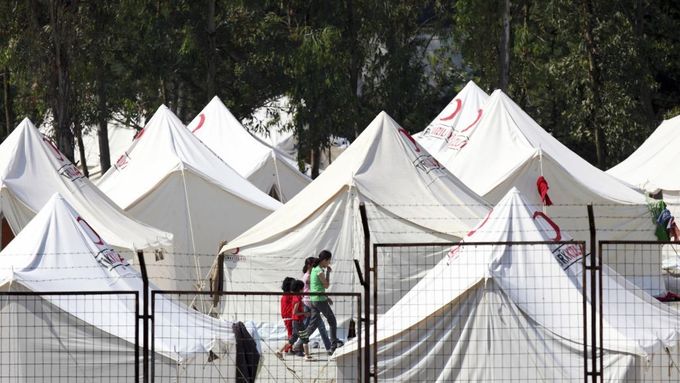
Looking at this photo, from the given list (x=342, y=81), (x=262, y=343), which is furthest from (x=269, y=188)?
(x=262, y=343)

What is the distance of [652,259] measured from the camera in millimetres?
22141

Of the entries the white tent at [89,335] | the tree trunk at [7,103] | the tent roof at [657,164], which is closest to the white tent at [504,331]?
the white tent at [89,335]

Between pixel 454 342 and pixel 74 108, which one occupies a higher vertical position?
pixel 74 108

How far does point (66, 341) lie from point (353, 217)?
282 inches

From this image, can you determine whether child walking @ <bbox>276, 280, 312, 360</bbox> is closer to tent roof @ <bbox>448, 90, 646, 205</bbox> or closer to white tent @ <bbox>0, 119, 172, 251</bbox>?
white tent @ <bbox>0, 119, 172, 251</bbox>

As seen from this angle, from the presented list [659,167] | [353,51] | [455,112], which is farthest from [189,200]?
[353,51]

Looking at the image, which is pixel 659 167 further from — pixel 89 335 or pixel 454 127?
pixel 89 335

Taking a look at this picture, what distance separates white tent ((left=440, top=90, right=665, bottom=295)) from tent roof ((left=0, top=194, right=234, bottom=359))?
367 inches

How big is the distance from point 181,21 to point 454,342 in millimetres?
30927

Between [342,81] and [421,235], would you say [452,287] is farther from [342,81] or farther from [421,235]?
[342,81]

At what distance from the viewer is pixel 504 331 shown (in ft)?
44.4

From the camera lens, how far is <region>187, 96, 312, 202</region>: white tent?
31.7m

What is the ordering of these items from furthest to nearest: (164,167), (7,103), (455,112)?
(7,103) < (455,112) < (164,167)

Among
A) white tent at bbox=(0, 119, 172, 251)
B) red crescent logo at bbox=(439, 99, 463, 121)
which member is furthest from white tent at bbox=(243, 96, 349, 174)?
white tent at bbox=(0, 119, 172, 251)
